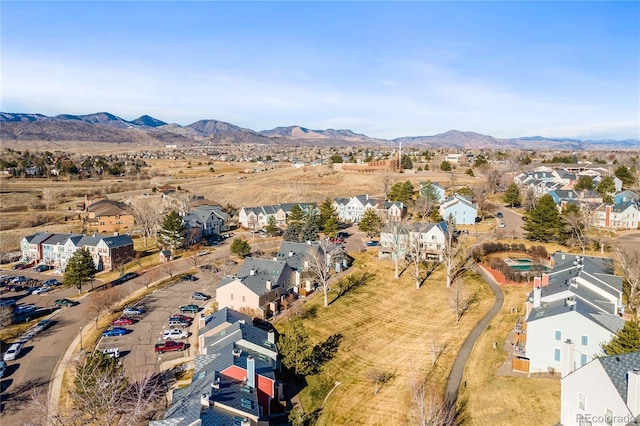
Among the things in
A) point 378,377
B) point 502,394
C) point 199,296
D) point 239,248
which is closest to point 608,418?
point 502,394

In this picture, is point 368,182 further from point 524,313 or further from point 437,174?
point 524,313

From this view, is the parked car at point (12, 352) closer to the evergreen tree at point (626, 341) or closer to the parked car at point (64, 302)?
the parked car at point (64, 302)

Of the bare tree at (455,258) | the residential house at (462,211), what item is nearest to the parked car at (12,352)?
the bare tree at (455,258)

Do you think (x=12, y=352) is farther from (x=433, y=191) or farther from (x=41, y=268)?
(x=433, y=191)

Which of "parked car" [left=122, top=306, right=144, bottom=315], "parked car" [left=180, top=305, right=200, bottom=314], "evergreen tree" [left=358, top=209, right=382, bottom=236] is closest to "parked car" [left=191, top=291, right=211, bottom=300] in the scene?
"parked car" [left=180, top=305, right=200, bottom=314]

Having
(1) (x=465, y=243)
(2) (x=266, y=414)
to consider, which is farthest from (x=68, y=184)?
(2) (x=266, y=414)

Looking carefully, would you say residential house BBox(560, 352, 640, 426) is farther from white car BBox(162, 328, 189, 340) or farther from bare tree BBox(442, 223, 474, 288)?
white car BBox(162, 328, 189, 340)
